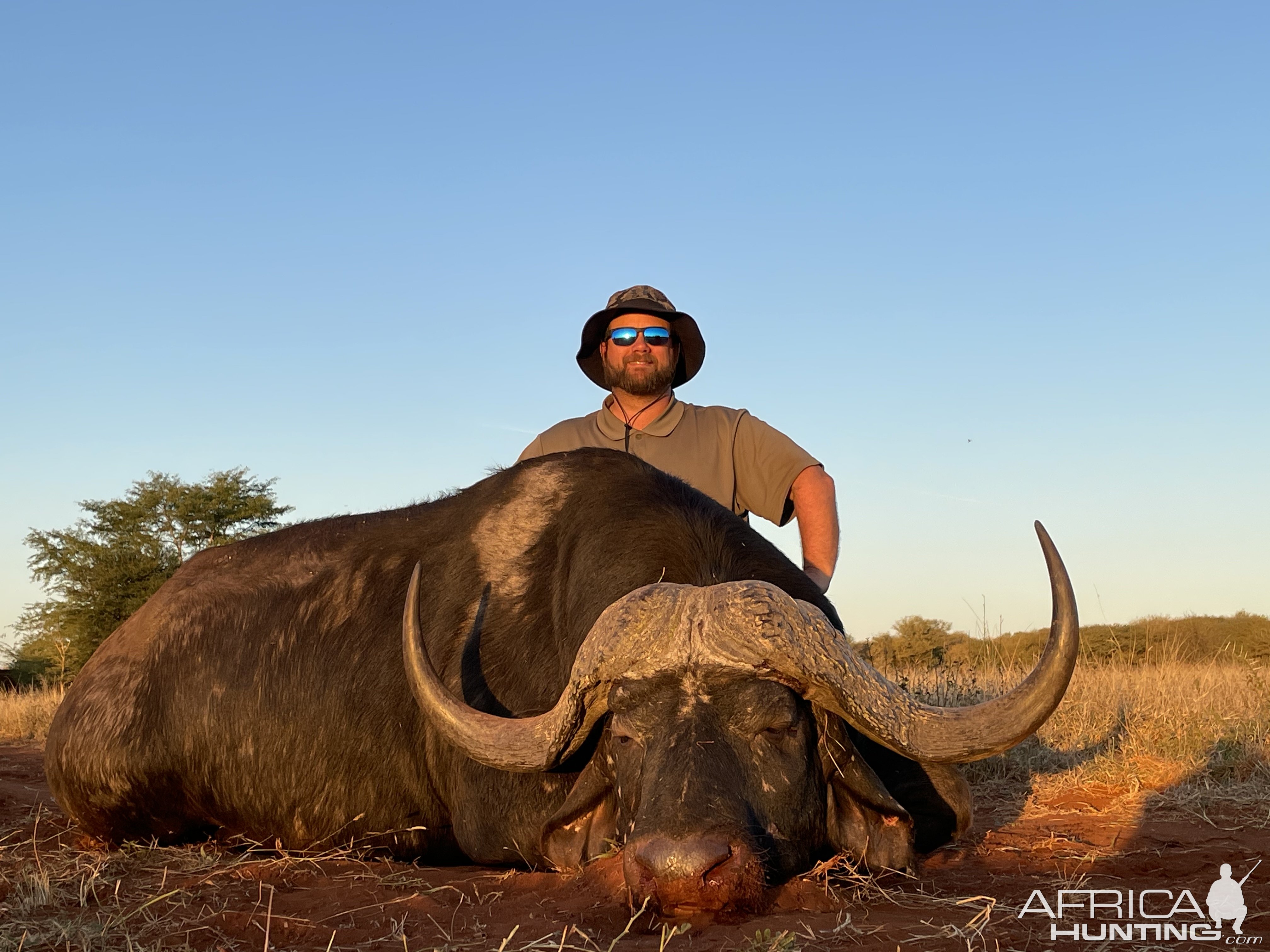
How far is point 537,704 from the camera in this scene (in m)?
4.82

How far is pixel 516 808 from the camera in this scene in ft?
15.2

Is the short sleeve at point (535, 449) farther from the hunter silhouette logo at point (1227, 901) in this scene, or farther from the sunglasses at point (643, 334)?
the hunter silhouette logo at point (1227, 901)

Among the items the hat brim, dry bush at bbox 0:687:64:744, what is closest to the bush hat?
the hat brim

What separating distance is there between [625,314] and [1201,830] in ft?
14.9

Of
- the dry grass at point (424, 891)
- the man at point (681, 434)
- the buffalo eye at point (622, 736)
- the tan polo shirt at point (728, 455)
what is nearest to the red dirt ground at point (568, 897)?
the dry grass at point (424, 891)

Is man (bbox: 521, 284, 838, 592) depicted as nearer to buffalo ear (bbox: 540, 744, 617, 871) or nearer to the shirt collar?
the shirt collar

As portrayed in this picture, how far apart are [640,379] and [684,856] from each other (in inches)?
181

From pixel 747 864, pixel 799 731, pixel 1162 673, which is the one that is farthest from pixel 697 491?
pixel 1162 673

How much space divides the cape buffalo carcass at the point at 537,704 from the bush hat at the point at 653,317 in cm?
218

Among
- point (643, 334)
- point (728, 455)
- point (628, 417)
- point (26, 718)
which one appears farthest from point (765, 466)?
point (26, 718)

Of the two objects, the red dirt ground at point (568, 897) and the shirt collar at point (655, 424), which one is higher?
the shirt collar at point (655, 424)

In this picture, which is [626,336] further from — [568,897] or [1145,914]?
[1145,914]

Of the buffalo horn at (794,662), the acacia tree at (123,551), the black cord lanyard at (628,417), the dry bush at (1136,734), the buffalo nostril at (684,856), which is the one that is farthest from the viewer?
the acacia tree at (123,551)

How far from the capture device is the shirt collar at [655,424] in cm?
757
